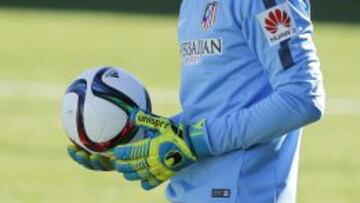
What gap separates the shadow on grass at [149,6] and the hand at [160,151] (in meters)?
13.7

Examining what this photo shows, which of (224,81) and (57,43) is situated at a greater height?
(224,81)

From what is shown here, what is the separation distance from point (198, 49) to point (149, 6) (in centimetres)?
1493

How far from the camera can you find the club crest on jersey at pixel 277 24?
3334 mm

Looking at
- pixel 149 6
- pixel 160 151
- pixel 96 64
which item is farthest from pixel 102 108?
pixel 149 6

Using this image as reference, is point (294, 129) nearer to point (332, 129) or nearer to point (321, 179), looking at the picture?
point (321, 179)

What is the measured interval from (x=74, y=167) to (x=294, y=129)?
193 inches

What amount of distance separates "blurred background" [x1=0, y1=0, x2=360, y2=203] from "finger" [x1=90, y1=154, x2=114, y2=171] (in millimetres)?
3225

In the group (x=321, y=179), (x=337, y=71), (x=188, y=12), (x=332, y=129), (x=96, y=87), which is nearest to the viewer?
(x=188, y=12)

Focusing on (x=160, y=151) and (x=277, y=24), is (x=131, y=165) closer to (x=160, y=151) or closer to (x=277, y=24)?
(x=160, y=151)

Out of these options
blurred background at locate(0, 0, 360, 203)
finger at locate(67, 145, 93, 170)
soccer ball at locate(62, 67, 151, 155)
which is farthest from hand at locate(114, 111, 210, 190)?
blurred background at locate(0, 0, 360, 203)

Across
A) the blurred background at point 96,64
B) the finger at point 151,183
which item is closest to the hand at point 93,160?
the finger at point 151,183

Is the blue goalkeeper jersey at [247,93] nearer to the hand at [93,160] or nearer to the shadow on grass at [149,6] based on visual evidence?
the hand at [93,160]

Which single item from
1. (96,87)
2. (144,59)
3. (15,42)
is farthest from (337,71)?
(96,87)

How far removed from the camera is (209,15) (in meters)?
3.52
